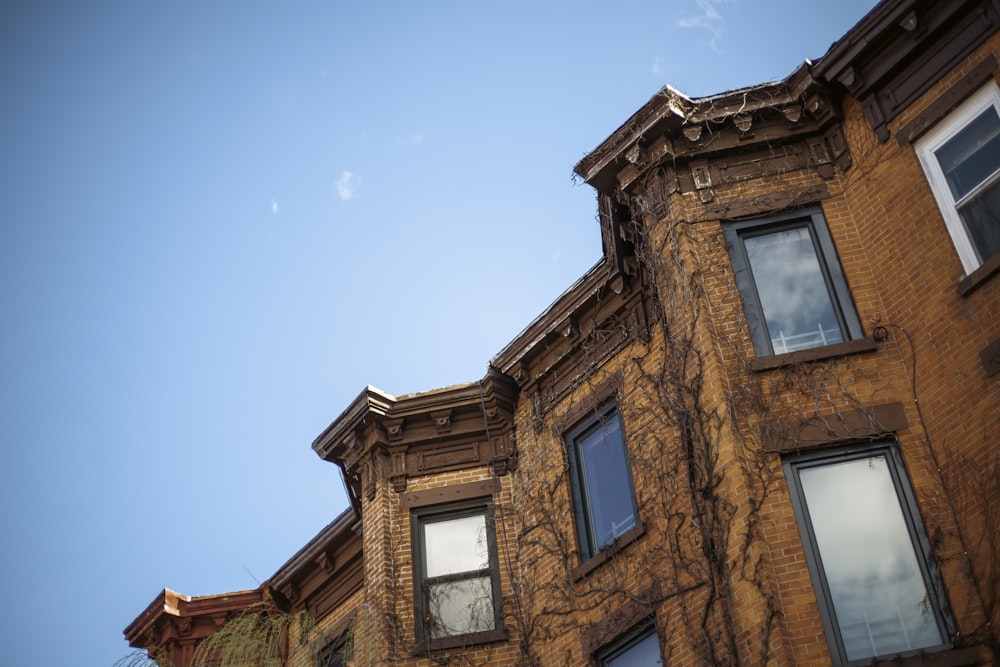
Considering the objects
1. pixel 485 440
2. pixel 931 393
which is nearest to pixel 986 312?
pixel 931 393

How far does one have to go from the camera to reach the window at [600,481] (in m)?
14.0

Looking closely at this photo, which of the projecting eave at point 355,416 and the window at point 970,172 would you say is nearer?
the window at point 970,172

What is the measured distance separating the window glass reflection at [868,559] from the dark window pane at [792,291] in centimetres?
172

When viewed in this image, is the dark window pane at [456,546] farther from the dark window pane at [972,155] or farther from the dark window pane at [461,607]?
the dark window pane at [972,155]

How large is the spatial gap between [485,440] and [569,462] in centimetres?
195

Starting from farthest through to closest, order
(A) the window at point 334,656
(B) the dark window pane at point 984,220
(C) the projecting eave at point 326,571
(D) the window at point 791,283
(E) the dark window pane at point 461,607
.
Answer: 1. (C) the projecting eave at point 326,571
2. (A) the window at point 334,656
3. (E) the dark window pane at point 461,607
4. (D) the window at point 791,283
5. (B) the dark window pane at point 984,220

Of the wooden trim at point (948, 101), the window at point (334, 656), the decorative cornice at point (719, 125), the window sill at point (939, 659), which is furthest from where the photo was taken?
the window at point (334, 656)

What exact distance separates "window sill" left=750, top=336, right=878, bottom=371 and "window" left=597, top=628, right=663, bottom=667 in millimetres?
3245

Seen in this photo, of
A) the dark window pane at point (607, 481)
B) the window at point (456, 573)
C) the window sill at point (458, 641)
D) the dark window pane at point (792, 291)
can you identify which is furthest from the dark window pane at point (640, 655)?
the dark window pane at point (792, 291)

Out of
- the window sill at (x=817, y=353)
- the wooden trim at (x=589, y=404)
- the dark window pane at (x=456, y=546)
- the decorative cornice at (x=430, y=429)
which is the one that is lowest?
the dark window pane at (x=456, y=546)

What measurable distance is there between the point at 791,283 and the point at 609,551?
389 centimetres

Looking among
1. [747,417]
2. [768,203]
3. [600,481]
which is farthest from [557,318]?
[747,417]

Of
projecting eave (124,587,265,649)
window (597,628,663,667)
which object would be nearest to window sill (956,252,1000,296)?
window (597,628,663,667)

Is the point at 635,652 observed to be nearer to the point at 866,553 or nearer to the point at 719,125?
the point at 866,553
